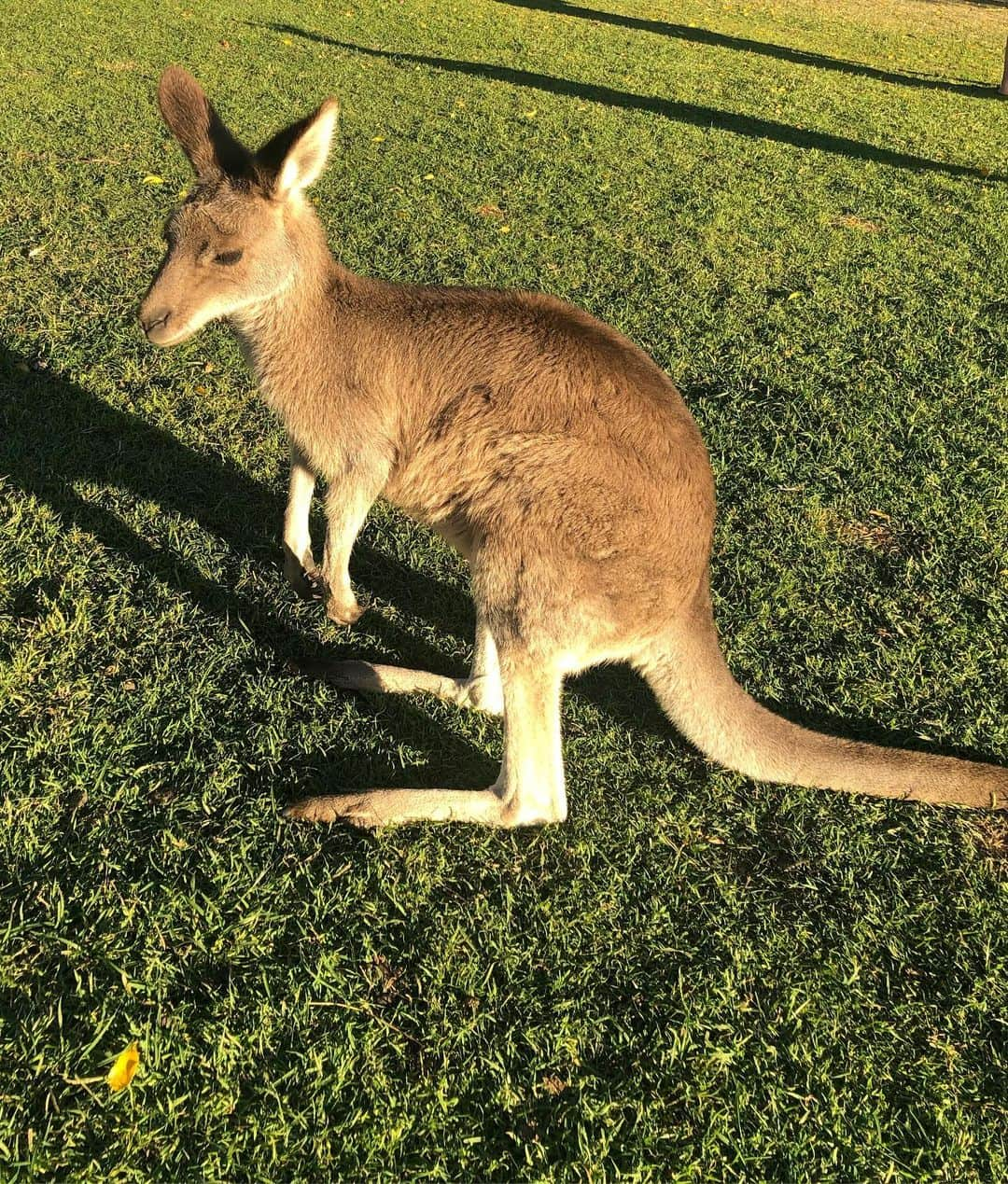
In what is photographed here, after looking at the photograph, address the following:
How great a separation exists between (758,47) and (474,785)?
43.2ft

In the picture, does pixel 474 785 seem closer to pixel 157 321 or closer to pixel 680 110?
pixel 157 321

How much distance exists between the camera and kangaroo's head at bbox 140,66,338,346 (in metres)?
2.36

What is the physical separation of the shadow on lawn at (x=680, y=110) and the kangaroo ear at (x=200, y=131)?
7024 millimetres

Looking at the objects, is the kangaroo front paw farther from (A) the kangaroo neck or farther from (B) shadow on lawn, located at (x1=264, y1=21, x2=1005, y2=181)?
(B) shadow on lawn, located at (x1=264, y1=21, x2=1005, y2=181)

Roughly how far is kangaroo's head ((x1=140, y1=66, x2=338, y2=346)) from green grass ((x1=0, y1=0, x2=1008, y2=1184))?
3.36 ft

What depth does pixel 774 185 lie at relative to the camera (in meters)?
6.99

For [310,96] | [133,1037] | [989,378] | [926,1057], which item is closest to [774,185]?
[989,378]

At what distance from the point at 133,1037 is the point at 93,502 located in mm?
2087

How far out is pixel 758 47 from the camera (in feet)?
39.4

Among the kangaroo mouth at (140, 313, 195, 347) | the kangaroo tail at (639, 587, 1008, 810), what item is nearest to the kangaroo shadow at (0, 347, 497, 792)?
the kangaroo tail at (639, 587, 1008, 810)

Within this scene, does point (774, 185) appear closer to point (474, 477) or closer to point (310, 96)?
point (310, 96)

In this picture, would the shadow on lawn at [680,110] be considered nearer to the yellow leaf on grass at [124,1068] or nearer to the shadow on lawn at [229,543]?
the shadow on lawn at [229,543]

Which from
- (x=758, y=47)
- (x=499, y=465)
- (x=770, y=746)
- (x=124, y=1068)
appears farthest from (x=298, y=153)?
(x=758, y=47)

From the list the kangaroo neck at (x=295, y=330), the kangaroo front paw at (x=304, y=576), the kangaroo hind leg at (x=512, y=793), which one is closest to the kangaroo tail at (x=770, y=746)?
the kangaroo hind leg at (x=512, y=793)
